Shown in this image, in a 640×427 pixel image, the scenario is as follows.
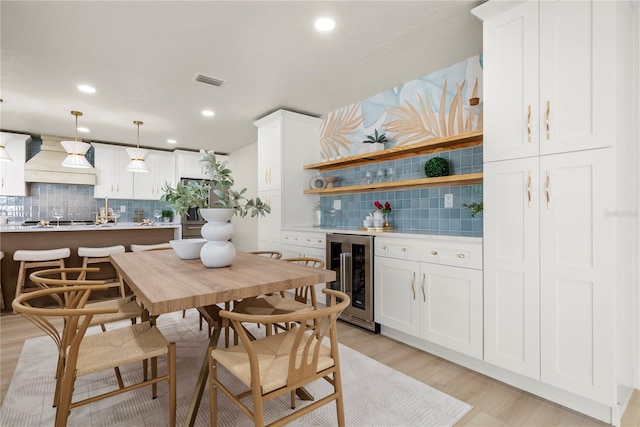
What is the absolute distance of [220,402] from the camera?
6.13ft

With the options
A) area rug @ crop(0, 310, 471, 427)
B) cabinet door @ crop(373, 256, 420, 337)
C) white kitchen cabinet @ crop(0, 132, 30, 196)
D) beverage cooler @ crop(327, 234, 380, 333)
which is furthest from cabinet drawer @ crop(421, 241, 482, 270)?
white kitchen cabinet @ crop(0, 132, 30, 196)

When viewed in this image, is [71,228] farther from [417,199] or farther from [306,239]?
[417,199]

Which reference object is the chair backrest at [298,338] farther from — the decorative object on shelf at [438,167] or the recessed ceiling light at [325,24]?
the recessed ceiling light at [325,24]

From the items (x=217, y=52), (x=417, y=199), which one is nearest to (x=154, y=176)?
(x=217, y=52)

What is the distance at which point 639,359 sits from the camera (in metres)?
2.01

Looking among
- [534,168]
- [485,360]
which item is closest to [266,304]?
[485,360]

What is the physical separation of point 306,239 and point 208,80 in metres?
2.03

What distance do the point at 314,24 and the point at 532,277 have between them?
229 cm

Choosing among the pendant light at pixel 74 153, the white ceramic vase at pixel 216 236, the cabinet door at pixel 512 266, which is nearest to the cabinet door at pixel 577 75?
the cabinet door at pixel 512 266

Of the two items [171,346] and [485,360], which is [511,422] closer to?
[485,360]

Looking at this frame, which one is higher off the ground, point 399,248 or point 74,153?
point 74,153

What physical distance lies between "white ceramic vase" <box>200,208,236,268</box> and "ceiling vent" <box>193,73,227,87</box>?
6.30 ft

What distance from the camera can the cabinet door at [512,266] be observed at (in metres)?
1.89

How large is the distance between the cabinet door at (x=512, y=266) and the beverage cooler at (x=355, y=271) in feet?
3.45
